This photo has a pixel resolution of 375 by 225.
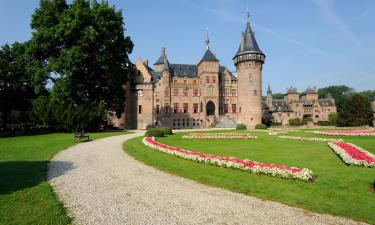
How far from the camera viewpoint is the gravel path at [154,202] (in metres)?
6.11

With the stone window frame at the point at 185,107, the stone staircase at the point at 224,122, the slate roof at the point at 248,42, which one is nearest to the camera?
Answer: the stone staircase at the point at 224,122

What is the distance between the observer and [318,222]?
596 cm

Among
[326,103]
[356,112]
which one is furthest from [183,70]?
[326,103]

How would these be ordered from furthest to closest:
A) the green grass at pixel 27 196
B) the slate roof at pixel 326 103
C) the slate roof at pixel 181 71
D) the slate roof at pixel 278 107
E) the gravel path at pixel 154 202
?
1. the slate roof at pixel 326 103
2. the slate roof at pixel 278 107
3. the slate roof at pixel 181 71
4. the gravel path at pixel 154 202
5. the green grass at pixel 27 196

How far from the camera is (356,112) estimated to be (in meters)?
59.2

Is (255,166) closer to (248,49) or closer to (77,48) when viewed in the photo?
(77,48)

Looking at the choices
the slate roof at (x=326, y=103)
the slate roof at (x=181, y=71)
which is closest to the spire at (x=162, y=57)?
the slate roof at (x=181, y=71)

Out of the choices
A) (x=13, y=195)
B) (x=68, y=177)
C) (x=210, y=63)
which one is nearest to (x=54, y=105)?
(x=68, y=177)

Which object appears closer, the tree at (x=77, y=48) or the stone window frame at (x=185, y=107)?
the tree at (x=77, y=48)

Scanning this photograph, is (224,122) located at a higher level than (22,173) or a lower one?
higher

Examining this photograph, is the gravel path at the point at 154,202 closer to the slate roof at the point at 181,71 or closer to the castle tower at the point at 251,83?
the castle tower at the point at 251,83

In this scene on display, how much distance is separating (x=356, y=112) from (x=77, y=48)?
193ft

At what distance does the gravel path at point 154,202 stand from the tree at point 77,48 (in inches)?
843

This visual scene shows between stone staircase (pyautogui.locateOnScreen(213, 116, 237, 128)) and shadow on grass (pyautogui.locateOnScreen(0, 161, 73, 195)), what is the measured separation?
139ft
